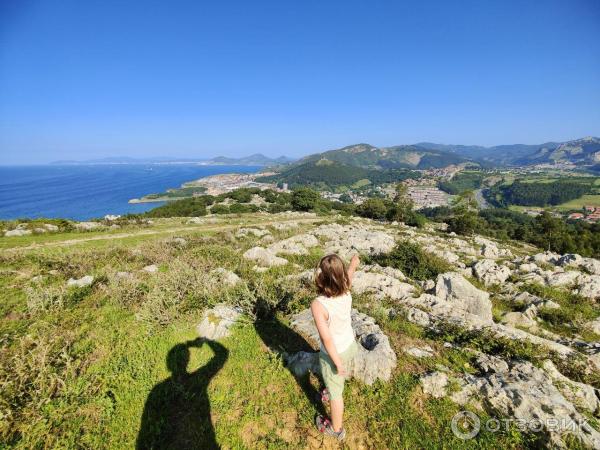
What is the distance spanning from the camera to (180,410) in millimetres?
5492

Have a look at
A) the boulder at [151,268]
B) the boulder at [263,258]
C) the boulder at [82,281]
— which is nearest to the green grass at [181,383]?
the boulder at [82,281]

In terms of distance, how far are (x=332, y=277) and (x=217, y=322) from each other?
4962mm

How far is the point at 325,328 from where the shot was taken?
404 cm

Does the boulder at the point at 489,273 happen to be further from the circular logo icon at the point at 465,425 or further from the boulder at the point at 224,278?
the boulder at the point at 224,278

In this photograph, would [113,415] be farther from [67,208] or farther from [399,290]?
[67,208]

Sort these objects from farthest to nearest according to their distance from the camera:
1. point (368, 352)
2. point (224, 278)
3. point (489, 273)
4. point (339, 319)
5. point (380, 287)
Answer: point (489, 273), point (380, 287), point (224, 278), point (368, 352), point (339, 319)

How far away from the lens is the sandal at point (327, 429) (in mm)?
4719

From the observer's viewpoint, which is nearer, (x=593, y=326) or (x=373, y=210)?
(x=593, y=326)

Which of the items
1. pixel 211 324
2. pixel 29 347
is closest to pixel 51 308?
pixel 29 347

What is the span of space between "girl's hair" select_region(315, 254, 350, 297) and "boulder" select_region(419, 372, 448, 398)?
3.17 meters

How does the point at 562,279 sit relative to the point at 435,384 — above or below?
below

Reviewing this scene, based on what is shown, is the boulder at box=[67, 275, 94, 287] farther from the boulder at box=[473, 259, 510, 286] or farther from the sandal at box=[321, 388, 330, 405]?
the boulder at box=[473, 259, 510, 286]

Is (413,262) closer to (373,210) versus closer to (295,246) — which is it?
(295,246)

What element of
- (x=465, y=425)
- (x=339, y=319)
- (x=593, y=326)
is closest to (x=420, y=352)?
(x=465, y=425)
